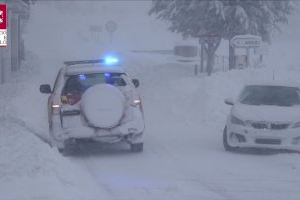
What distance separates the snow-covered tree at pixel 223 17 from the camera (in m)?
30.1

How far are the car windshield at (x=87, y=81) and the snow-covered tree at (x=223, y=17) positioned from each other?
15.5 m

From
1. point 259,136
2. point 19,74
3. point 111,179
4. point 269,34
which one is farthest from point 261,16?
point 111,179

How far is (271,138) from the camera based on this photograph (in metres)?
13.4

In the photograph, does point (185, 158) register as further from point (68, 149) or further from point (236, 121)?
point (68, 149)

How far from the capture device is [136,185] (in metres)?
10.4

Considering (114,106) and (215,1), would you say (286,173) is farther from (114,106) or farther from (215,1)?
(215,1)

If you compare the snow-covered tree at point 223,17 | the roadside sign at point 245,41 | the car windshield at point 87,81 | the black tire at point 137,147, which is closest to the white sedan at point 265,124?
the black tire at point 137,147

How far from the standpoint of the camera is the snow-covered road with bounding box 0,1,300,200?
1012 cm

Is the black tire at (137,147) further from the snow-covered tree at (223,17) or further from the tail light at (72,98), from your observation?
the snow-covered tree at (223,17)

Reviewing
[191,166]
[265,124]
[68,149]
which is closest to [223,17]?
[265,124]

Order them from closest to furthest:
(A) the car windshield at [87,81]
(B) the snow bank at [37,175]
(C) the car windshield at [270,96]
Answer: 1. (B) the snow bank at [37,175]
2. (A) the car windshield at [87,81]
3. (C) the car windshield at [270,96]

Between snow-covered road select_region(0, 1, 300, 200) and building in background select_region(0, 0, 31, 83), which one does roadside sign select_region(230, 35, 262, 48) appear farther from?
building in background select_region(0, 0, 31, 83)

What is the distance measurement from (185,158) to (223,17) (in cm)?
1765

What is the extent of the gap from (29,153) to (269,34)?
78.8ft
